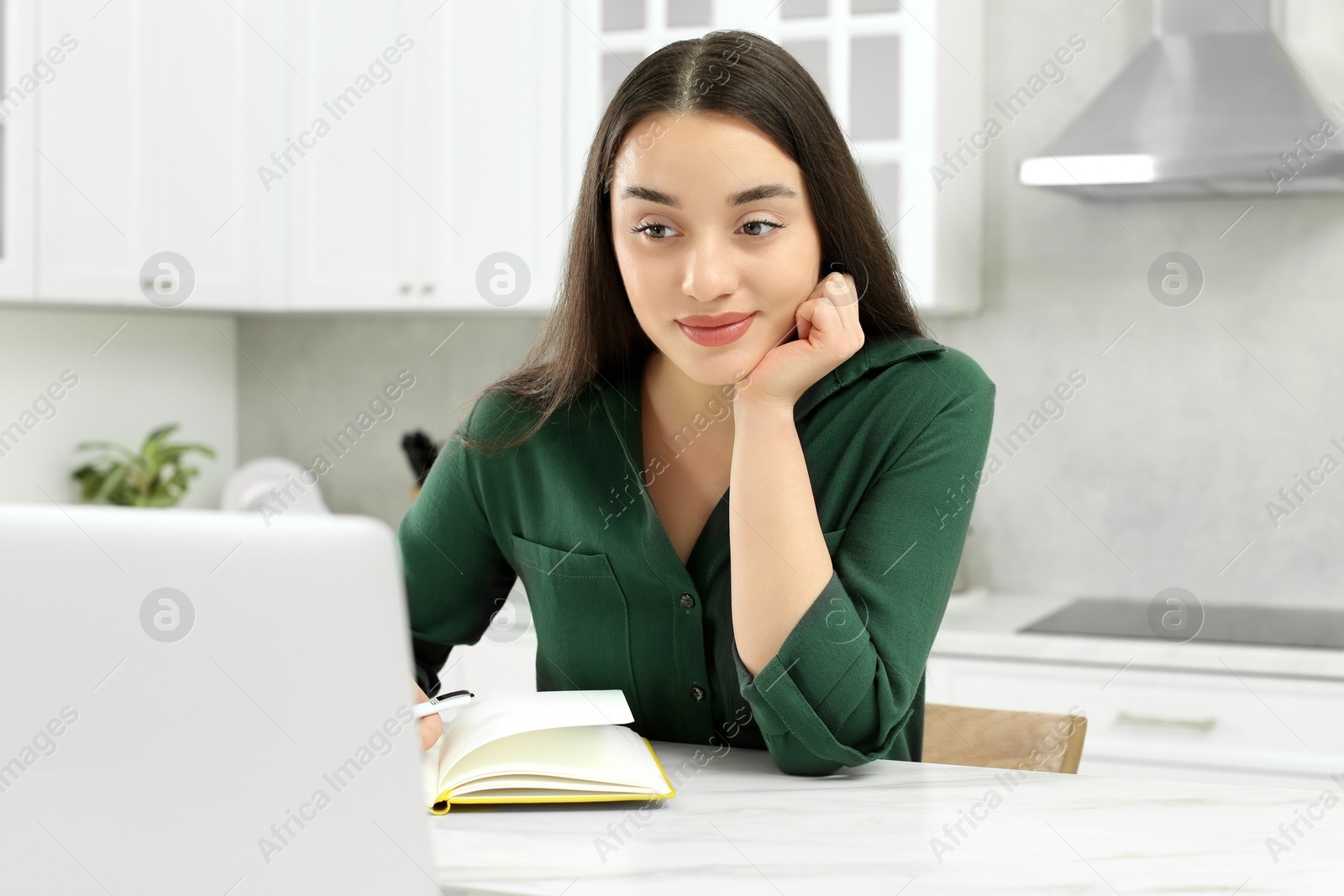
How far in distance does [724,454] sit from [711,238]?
258 millimetres

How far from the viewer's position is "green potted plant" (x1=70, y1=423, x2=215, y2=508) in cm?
283

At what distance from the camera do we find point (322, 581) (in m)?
0.59

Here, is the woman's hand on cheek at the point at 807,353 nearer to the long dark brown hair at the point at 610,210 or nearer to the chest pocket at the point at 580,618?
the long dark brown hair at the point at 610,210

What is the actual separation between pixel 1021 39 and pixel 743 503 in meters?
1.92

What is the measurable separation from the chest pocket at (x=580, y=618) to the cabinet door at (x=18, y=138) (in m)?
1.47

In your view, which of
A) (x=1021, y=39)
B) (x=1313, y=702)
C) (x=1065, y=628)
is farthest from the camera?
(x=1021, y=39)

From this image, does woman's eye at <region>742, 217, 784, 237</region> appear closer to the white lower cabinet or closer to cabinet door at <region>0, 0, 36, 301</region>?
the white lower cabinet

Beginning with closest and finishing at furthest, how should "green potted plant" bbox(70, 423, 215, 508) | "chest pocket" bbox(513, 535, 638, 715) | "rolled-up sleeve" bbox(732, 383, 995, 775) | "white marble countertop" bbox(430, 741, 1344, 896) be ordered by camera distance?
"white marble countertop" bbox(430, 741, 1344, 896) → "rolled-up sleeve" bbox(732, 383, 995, 775) → "chest pocket" bbox(513, 535, 638, 715) → "green potted plant" bbox(70, 423, 215, 508)

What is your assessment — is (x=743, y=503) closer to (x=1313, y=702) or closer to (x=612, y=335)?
(x=612, y=335)

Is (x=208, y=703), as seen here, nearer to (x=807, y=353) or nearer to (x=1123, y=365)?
(x=807, y=353)

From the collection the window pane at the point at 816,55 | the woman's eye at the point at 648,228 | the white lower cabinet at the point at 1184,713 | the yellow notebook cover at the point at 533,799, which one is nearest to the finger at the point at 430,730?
the yellow notebook cover at the point at 533,799

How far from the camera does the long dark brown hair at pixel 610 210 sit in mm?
1159

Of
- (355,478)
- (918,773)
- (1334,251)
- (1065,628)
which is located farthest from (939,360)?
(355,478)

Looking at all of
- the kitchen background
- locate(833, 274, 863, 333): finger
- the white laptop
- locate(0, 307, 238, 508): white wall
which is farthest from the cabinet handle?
locate(0, 307, 238, 508): white wall
